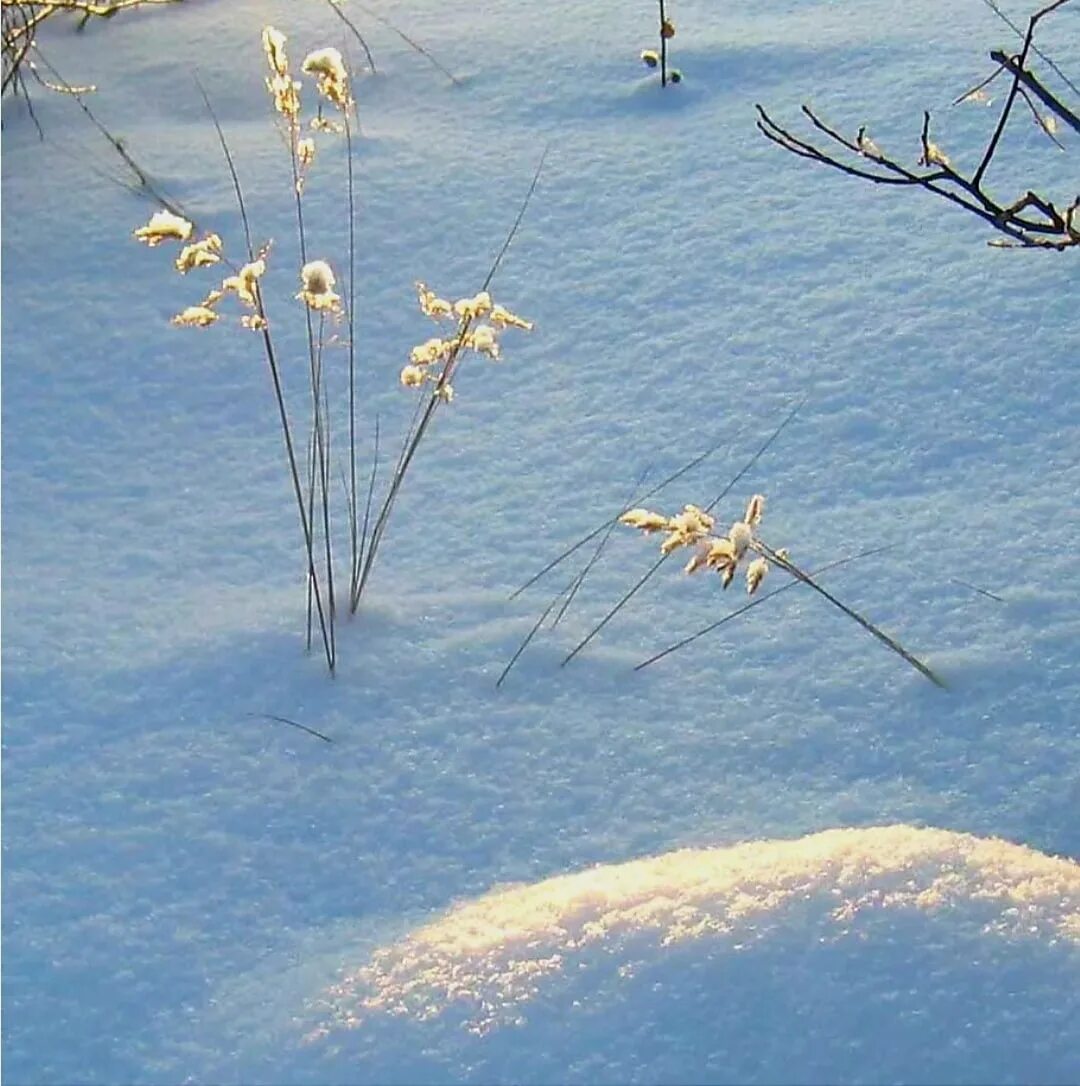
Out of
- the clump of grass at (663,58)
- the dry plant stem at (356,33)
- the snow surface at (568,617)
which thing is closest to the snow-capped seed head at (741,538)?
the snow surface at (568,617)

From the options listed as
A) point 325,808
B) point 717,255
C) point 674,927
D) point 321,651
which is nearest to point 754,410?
point 717,255

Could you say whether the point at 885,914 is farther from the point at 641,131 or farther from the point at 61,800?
the point at 641,131

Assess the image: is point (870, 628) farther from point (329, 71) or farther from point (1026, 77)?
point (329, 71)

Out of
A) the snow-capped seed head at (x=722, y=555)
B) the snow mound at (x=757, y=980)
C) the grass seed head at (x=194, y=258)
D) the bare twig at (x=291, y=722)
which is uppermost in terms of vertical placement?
the grass seed head at (x=194, y=258)

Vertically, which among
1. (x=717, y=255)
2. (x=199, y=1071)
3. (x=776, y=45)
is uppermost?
(x=776, y=45)

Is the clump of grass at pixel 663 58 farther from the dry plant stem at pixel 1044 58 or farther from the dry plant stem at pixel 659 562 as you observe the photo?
the dry plant stem at pixel 659 562

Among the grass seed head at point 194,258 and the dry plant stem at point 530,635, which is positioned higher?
the grass seed head at point 194,258

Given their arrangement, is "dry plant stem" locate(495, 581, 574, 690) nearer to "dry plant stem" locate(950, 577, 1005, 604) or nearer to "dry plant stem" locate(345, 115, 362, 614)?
"dry plant stem" locate(345, 115, 362, 614)
